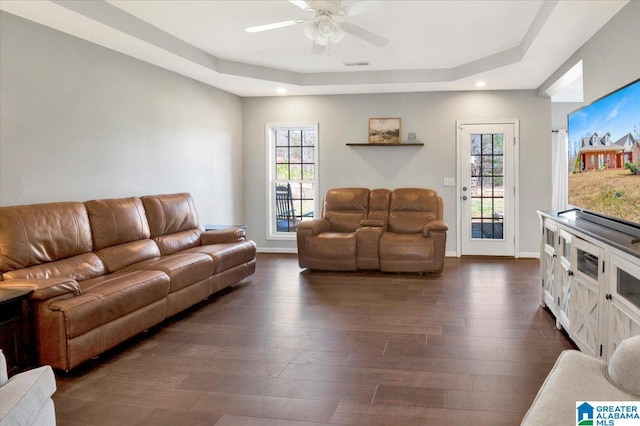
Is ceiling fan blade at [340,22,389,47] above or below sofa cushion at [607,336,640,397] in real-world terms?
above

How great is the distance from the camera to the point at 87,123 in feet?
13.8

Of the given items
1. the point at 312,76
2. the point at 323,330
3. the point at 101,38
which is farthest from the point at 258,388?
the point at 312,76

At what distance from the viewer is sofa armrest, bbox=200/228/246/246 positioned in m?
5.16

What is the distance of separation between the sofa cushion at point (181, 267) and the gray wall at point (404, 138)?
3.13 m

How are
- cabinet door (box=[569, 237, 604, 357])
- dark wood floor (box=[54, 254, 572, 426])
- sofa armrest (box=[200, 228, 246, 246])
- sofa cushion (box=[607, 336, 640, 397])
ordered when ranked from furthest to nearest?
sofa armrest (box=[200, 228, 246, 246]), cabinet door (box=[569, 237, 604, 357]), dark wood floor (box=[54, 254, 572, 426]), sofa cushion (box=[607, 336, 640, 397])

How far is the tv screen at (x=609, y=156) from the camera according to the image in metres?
2.75

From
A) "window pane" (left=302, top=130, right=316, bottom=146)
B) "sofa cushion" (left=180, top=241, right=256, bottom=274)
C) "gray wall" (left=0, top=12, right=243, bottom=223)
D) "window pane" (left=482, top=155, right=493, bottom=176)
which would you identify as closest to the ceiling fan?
"gray wall" (left=0, top=12, right=243, bottom=223)

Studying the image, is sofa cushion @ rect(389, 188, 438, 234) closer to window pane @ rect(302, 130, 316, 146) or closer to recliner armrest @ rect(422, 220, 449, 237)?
recliner armrest @ rect(422, 220, 449, 237)

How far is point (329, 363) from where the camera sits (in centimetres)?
297

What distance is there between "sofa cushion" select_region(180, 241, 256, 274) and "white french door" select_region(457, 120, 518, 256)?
3.39m

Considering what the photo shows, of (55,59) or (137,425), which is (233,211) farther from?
(137,425)

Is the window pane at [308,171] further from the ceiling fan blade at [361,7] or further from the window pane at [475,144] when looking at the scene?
the ceiling fan blade at [361,7]

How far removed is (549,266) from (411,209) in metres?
2.54

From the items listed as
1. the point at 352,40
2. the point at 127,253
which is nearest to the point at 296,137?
the point at 352,40
